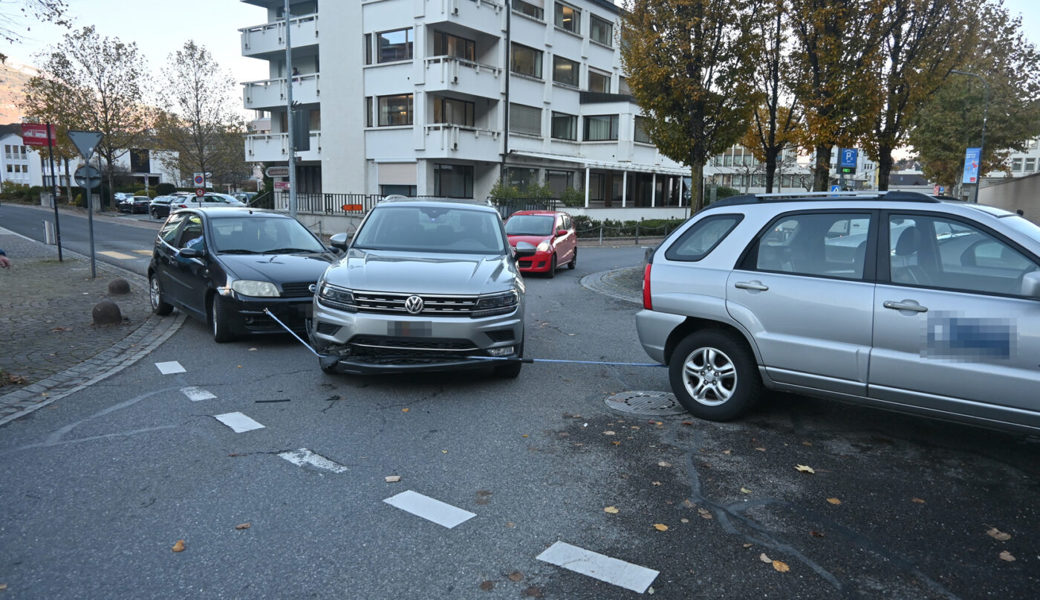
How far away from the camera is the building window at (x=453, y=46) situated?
3325 centimetres

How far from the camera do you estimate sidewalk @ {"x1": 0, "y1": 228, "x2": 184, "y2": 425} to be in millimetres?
6809

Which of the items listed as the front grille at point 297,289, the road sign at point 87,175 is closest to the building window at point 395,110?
the road sign at point 87,175

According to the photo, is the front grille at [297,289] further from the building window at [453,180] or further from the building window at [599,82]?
the building window at [599,82]

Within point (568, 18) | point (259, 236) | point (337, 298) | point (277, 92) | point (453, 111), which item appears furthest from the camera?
point (568, 18)

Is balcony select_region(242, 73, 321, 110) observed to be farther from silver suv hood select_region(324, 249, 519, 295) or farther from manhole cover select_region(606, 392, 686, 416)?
manhole cover select_region(606, 392, 686, 416)

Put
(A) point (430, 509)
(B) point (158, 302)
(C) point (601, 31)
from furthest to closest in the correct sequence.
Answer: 1. (C) point (601, 31)
2. (B) point (158, 302)
3. (A) point (430, 509)

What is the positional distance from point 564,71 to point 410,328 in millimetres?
37249

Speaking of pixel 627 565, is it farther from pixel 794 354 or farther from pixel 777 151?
pixel 777 151

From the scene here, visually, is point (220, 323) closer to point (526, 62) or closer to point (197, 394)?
point (197, 394)

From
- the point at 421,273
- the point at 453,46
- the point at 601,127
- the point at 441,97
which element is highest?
the point at 453,46

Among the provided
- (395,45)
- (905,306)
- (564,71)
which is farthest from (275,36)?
(905,306)

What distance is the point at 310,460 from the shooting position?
487 cm

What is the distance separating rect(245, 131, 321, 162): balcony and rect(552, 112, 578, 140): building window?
42.6 ft

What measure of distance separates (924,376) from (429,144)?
2958 cm
